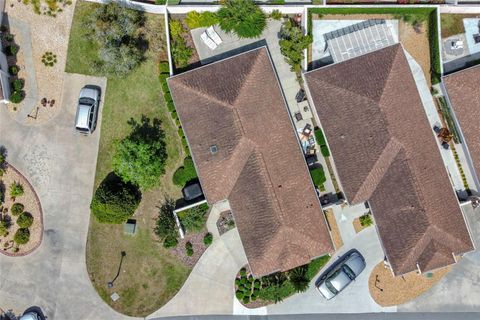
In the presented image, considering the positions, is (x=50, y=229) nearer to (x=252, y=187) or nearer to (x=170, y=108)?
(x=170, y=108)

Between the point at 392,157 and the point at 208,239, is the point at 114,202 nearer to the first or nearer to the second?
the point at 208,239

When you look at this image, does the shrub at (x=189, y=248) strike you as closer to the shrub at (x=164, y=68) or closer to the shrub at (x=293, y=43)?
the shrub at (x=164, y=68)

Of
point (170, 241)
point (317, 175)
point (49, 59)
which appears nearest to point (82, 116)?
point (49, 59)

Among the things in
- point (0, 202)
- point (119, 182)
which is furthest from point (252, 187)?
point (0, 202)

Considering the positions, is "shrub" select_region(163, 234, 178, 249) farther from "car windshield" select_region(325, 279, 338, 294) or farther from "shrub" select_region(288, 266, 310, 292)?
"car windshield" select_region(325, 279, 338, 294)

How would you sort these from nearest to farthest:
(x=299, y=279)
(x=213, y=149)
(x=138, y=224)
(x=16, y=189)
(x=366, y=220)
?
(x=213, y=149) < (x=299, y=279) < (x=366, y=220) < (x=16, y=189) < (x=138, y=224)

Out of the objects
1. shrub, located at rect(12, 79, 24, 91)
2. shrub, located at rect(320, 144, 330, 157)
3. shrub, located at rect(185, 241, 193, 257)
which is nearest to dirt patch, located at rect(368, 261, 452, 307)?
shrub, located at rect(320, 144, 330, 157)
